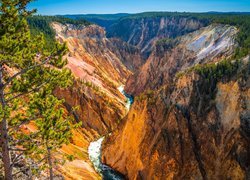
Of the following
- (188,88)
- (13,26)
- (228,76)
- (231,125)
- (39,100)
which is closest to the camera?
(13,26)

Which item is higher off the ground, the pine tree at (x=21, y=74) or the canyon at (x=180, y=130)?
the pine tree at (x=21, y=74)

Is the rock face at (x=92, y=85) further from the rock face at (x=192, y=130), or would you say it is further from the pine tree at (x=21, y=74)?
the rock face at (x=192, y=130)

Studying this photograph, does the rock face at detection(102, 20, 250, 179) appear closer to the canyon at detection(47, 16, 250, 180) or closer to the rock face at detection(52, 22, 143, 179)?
the canyon at detection(47, 16, 250, 180)

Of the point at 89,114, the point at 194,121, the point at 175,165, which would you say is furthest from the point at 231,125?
the point at 89,114

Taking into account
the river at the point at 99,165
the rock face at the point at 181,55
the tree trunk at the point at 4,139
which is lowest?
the river at the point at 99,165

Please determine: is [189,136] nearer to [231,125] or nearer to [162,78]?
[231,125]

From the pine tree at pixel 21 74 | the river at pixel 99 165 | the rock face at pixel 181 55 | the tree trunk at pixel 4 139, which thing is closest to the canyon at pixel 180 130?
the river at pixel 99 165

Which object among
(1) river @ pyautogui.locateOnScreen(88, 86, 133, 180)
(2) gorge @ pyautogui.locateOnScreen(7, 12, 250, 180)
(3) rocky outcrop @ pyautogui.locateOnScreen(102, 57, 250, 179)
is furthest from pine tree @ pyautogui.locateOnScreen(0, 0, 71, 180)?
(1) river @ pyautogui.locateOnScreen(88, 86, 133, 180)
